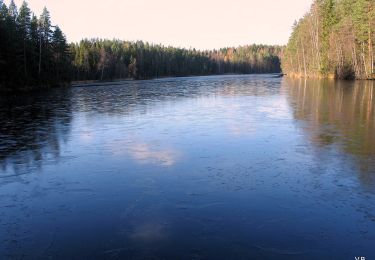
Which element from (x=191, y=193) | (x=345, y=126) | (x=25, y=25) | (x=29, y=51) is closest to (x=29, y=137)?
(x=191, y=193)

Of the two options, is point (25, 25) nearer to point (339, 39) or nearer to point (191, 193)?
point (339, 39)

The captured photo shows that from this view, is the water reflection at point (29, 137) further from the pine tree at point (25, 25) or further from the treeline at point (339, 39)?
the treeline at point (339, 39)

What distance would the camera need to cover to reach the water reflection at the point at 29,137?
601 inches

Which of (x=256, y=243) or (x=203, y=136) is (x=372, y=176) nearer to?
(x=256, y=243)

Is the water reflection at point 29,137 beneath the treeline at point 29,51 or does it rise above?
beneath

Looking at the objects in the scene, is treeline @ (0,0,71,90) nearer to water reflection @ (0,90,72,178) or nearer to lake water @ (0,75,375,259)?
water reflection @ (0,90,72,178)

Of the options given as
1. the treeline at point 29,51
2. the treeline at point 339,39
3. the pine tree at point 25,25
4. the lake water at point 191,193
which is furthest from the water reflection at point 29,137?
the treeline at point 339,39

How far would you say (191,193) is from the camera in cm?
1116

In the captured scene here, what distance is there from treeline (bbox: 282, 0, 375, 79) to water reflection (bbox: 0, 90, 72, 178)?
5921cm

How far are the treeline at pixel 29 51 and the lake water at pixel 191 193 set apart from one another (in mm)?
45047

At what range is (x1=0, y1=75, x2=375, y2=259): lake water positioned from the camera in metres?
7.98

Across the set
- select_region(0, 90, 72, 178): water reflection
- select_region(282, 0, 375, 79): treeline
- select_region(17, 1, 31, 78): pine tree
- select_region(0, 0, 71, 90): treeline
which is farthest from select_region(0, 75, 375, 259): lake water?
select_region(282, 0, 375, 79): treeline

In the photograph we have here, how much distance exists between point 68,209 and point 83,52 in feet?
388

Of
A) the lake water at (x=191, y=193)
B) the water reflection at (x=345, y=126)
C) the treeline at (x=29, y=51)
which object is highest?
the treeline at (x=29, y=51)
